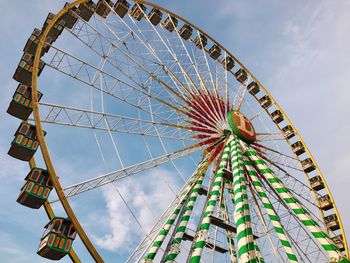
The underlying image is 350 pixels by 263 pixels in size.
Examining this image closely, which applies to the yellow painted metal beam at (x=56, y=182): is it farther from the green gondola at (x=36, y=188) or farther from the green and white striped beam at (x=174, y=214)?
the green and white striped beam at (x=174, y=214)

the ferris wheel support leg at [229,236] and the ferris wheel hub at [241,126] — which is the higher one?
A: the ferris wheel hub at [241,126]

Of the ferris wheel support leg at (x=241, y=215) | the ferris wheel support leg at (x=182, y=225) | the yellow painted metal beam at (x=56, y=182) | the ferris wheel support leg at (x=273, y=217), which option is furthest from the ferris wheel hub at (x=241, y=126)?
the yellow painted metal beam at (x=56, y=182)

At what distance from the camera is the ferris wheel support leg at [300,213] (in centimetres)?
1120

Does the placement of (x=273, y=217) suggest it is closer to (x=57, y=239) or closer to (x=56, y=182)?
(x=57, y=239)

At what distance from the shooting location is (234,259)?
14.4m

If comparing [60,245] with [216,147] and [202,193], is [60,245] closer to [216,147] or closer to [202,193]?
[202,193]

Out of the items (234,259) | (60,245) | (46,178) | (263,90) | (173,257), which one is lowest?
(234,259)

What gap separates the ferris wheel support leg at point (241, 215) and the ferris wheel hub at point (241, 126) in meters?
1.33

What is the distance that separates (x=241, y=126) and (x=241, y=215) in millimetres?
5944

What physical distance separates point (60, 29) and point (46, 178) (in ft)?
23.9

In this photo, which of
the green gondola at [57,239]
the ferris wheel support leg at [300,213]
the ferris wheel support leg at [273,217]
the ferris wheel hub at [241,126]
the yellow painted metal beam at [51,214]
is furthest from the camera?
the ferris wheel hub at [241,126]

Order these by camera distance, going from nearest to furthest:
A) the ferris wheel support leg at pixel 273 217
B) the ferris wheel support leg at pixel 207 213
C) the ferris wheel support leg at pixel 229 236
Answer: the ferris wheel support leg at pixel 207 213 < the ferris wheel support leg at pixel 273 217 < the ferris wheel support leg at pixel 229 236

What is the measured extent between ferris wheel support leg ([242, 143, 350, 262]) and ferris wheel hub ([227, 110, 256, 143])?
1.33 m

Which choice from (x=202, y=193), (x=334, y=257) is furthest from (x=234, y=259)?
(x=334, y=257)
